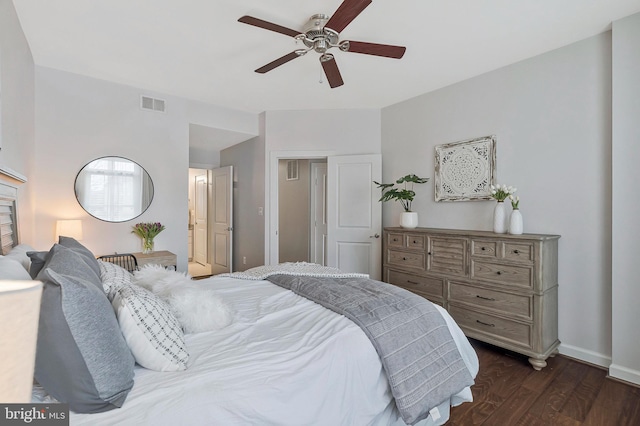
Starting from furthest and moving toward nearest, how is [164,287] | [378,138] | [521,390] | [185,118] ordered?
1. [378,138]
2. [185,118]
3. [521,390]
4. [164,287]

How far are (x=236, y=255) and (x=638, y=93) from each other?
5.03m

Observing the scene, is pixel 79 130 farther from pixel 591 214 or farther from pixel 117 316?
pixel 591 214

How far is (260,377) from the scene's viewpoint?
3.69 ft

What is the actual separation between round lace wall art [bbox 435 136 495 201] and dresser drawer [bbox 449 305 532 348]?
1172 mm

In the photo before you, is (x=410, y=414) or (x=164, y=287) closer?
(x=410, y=414)

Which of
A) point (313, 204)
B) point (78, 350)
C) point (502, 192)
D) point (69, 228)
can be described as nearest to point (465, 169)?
point (502, 192)

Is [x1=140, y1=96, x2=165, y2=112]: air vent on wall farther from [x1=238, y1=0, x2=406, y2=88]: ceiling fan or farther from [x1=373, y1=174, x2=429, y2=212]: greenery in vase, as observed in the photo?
[x1=373, y1=174, x2=429, y2=212]: greenery in vase

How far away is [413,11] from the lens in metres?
2.17

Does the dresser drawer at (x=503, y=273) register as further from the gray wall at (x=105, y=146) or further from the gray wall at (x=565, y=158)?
the gray wall at (x=105, y=146)

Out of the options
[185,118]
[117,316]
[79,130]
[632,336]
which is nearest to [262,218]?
[185,118]

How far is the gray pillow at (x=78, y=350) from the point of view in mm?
837

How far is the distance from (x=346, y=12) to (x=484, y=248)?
218 cm

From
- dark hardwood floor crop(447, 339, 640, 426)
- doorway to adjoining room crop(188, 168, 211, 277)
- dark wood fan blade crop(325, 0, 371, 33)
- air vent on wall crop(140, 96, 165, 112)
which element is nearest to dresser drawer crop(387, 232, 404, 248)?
dark hardwood floor crop(447, 339, 640, 426)

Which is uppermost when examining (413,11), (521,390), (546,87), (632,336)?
(413,11)
